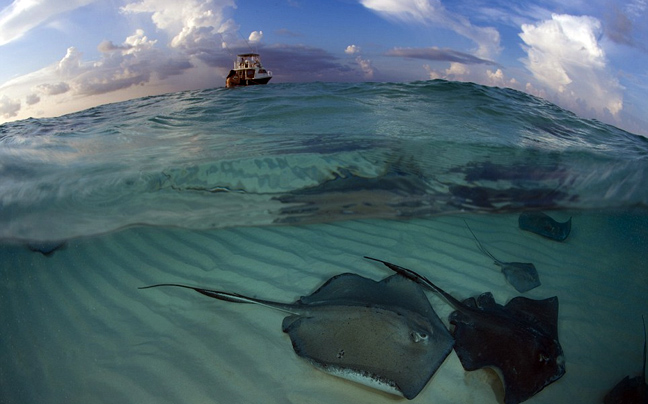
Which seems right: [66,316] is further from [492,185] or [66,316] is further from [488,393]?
[492,185]

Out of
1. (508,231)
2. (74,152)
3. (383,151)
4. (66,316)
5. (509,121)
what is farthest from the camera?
(509,121)

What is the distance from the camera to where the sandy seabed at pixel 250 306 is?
2893 mm

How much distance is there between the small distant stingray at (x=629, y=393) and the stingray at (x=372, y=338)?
138 cm

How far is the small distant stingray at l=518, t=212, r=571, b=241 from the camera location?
5.48 m

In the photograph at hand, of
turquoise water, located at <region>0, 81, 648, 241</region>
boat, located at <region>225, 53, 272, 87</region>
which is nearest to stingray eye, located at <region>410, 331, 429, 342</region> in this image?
turquoise water, located at <region>0, 81, 648, 241</region>

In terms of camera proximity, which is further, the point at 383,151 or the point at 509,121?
the point at 509,121

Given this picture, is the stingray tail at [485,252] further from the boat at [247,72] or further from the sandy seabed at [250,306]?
the boat at [247,72]

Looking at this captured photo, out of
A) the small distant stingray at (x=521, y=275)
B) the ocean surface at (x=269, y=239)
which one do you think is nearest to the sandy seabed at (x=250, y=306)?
the ocean surface at (x=269, y=239)

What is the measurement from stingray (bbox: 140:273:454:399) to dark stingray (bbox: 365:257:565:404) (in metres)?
0.24

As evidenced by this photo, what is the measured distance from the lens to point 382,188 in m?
6.58

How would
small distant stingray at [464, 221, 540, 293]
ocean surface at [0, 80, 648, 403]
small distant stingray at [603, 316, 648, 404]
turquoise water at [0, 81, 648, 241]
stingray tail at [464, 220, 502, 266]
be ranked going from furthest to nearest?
turquoise water at [0, 81, 648, 241], stingray tail at [464, 220, 502, 266], small distant stingray at [464, 221, 540, 293], ocean surface at [0, 80, 648, 403], small distant stingray at [603, 316, 648, 404]

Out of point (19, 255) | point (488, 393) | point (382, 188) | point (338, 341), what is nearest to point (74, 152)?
point (19, 255)

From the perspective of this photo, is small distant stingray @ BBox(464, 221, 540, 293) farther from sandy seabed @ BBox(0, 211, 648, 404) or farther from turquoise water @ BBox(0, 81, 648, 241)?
turquoise water @ BBox(0, 81, 648, 241)

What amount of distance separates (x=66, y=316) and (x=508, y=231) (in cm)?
646
